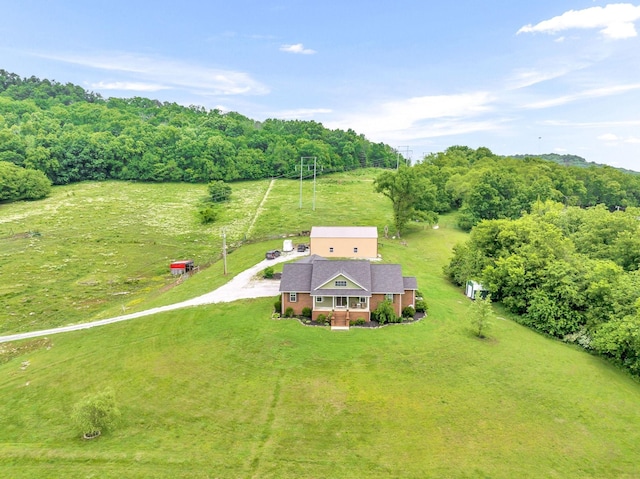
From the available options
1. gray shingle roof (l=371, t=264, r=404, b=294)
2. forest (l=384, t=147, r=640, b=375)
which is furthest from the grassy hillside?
forest (l=384, t=147, r=640, b=375)

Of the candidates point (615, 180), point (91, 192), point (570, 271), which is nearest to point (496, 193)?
point (570, 271)

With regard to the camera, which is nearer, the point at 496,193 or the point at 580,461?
the point at 580,461

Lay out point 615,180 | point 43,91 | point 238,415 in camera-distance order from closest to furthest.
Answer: point 238,415 → point 615,180 → point 43,91

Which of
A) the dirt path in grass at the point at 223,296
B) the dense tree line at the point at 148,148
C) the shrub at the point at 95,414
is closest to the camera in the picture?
the shrub at the point at 95,414

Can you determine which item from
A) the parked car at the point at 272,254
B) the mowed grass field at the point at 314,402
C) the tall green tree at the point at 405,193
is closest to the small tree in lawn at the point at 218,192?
Result: the tall green tree at the point at 405,193

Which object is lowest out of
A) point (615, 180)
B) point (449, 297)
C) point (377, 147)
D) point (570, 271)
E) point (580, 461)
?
point (580, 461)

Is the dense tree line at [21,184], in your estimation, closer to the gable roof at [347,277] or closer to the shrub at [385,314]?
the gable roof at [347,277]

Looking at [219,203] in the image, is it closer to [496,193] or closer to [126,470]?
[496,193]
